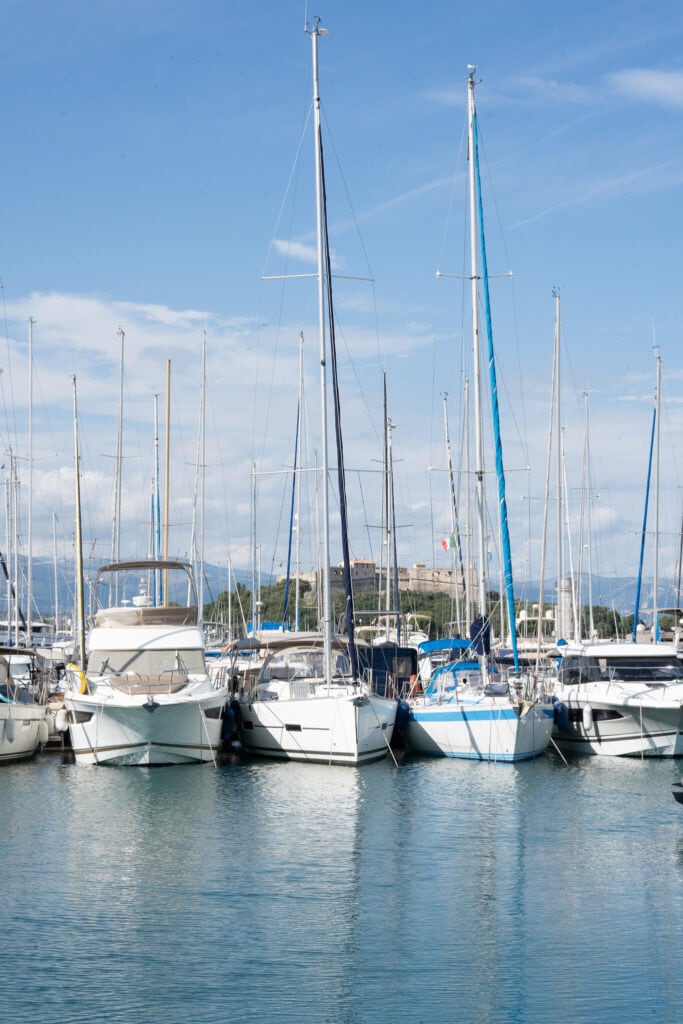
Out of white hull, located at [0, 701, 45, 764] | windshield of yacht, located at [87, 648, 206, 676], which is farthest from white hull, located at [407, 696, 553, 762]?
white hull, located at [0, 701, 45, 764]

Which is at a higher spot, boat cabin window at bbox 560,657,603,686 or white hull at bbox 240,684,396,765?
boat cabin window at bbox 560,657,603,686

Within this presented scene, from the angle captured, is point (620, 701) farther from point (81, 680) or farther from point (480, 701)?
point (81, 680)

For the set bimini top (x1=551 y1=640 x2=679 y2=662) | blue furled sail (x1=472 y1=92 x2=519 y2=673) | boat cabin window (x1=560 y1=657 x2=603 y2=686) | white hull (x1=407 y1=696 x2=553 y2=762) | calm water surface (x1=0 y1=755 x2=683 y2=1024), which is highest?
blue furled sail (x1=472 y1=92 x2=519 y2=673)

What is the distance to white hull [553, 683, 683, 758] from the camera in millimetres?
30891

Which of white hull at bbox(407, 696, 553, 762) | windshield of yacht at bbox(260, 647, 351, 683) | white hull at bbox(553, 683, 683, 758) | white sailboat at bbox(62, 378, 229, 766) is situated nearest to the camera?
white sailboat at bbox(62, 378, 229, 766)

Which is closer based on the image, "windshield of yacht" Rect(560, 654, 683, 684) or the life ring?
the life ring

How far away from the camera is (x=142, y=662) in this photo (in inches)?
1242

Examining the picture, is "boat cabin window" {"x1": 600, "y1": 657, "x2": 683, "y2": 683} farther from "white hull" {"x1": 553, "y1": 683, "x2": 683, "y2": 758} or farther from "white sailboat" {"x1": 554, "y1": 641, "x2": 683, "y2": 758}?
"white hull" {"x1": 553, "y1": 683, "x2": 683, "y2": 758}

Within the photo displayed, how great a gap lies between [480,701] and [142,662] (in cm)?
883

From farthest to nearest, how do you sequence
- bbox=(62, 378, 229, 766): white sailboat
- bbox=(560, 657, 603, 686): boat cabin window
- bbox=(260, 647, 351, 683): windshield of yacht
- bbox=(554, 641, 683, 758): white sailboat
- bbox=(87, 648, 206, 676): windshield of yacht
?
bbox=(260, 647, 351, 683): windshield of yacht, bbox=(560, 657, 603, 686): boat cabin window, bbox=(87, 648, 206, 676): windshield of yacht, bbox=(554, 641, 683, 758): white sailboat, bbox=(62, 378, 229, 766): white sailboat

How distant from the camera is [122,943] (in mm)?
16219

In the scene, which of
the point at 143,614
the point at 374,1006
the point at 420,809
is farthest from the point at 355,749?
the point at 374,1006

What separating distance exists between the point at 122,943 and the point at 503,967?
5.09 metres

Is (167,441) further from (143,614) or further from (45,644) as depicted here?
(45,644)
